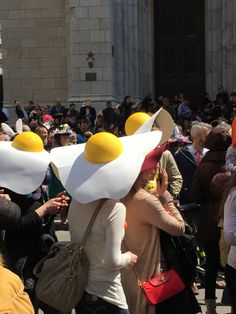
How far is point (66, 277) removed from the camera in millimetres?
3758

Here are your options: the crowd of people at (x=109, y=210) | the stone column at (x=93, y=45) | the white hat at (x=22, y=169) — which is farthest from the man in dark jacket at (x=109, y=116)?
the white hat at (x=22, y=169)

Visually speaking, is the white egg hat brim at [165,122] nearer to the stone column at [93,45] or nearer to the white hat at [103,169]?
the white hat at [103,169]

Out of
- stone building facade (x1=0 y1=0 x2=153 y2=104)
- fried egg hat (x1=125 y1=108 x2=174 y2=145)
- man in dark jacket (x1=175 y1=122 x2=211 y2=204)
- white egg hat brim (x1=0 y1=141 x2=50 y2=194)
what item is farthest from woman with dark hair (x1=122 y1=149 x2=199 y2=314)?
stone building facade (x1=0 y1=0 x2=153 y2=104)

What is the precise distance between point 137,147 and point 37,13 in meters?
21.0

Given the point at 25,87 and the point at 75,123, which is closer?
the point at 75,123

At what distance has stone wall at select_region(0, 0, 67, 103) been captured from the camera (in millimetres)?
23703

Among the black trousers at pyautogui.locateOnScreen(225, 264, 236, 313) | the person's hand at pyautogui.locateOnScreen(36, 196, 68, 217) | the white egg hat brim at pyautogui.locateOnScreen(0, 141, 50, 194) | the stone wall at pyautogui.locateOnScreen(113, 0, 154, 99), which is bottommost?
the black trousers at pyautogui.locateOnScreen(225, 264, 236, 313)

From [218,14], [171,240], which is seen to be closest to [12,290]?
[171,240]

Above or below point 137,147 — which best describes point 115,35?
above

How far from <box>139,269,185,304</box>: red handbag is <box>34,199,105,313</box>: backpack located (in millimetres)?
642

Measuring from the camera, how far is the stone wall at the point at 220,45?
21750 millimetres

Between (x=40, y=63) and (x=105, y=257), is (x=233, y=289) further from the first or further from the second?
(x=40, y=63)

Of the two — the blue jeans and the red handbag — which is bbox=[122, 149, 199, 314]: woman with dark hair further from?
the blue jeans

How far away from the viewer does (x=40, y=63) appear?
2381 cm
